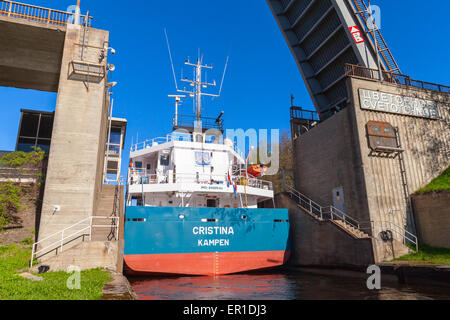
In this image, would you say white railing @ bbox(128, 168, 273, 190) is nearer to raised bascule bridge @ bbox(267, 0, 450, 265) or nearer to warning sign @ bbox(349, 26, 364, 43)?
raised bascule bridge @ bbox(267, 0, 450, 265)

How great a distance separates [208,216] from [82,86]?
26.4 ft

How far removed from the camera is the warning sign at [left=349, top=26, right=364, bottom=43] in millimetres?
17942

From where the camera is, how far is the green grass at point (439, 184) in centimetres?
1478

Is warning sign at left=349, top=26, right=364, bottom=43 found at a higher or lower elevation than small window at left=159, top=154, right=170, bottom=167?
higher

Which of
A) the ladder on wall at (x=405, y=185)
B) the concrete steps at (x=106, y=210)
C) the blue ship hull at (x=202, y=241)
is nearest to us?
the concrete steps at (x=106, y=210)

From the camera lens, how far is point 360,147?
1567cm

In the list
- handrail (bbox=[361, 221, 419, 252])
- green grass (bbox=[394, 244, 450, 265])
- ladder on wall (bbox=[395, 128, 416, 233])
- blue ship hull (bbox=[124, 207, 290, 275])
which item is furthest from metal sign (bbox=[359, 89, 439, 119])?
blue ship hull (bbox=[124, 207, 290, 275])

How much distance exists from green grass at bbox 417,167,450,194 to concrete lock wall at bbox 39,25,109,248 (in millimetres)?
15604

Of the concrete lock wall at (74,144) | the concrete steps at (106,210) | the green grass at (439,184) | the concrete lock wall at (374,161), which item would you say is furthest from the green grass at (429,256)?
the concrete lock wall at (74,144)

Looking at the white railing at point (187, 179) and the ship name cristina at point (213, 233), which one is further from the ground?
the white railing at point (187, 179)

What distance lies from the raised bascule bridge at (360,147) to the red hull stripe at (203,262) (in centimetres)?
263

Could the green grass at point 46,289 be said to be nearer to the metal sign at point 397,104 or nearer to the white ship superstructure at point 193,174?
the white ship superstructure at point 193,174

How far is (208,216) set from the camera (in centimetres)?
1478
